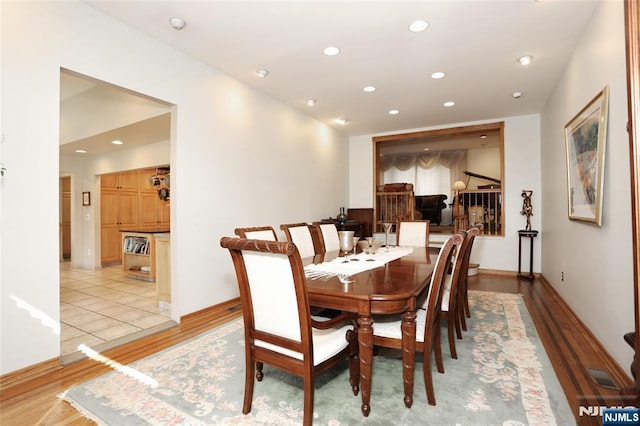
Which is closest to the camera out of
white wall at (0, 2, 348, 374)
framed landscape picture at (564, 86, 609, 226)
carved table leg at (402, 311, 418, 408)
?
carved table leg at (402, 311, 418, 408)

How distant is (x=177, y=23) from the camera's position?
272 cm

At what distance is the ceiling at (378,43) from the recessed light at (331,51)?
54mm

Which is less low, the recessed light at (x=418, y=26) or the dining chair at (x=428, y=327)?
the recessed light at (x=418, y=26)

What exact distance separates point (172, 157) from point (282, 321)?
2446mm

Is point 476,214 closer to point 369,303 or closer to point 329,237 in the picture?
point 329,237

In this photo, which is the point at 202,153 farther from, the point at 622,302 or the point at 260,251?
the point at 622,302

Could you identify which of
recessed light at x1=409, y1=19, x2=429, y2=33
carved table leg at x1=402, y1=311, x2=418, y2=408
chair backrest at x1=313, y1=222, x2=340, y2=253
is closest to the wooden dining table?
carved table leg at x1=402, y1=311, x2=418, y2=408

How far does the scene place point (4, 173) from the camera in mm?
2057

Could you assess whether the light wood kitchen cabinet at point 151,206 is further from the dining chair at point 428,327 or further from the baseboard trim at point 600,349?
the baseboard trim at point 600,349

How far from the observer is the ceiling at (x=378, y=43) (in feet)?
8.46

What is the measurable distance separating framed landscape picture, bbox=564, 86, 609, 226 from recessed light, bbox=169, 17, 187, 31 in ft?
11.2

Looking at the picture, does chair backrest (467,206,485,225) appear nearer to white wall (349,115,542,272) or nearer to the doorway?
white wall (349,115,542,272)

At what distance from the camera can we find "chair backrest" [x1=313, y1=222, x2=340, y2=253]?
11.8 feet

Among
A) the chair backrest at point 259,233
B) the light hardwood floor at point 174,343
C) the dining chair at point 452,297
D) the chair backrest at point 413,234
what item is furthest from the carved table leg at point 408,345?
the chair backrest at point 413,234
